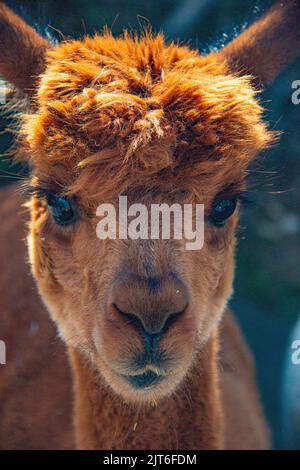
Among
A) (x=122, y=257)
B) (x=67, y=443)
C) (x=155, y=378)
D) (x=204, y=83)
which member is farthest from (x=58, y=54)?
(x=67, y=443)

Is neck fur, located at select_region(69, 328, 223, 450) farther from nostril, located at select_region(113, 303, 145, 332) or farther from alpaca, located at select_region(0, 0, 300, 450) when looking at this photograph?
nostril, located at select_region(113, 303, 145, 332)

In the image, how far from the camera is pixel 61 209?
2.72m

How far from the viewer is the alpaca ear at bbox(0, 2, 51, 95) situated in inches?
114

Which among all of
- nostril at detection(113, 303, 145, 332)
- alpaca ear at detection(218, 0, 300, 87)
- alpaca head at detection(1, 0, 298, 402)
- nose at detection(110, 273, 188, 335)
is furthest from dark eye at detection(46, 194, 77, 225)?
alpaca ear at detection(218, 0, 300, 87)

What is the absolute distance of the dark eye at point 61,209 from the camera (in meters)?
2.70

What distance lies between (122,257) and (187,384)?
861mm

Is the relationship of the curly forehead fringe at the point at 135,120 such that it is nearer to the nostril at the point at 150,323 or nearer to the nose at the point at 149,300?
the nose at the point at 149,300


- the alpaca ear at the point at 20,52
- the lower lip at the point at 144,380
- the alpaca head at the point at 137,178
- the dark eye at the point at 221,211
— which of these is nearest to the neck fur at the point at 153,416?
the alpaca head at the point at 137,178

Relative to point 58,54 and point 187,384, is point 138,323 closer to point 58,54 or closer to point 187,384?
point 187,384

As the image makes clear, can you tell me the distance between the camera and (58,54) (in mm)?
2840

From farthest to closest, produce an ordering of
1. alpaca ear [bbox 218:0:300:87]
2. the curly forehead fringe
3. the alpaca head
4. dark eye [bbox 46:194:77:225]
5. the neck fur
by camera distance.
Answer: alpaca ear [bbox 218:0:300:87] < the neck fur < dark eye [bbox 46:194:77:225] < the curly forehead fringe < the alpaca head

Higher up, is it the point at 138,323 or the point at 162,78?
the point at 162,78

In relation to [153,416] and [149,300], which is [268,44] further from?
[153,416]

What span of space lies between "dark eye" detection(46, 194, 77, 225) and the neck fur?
28.6 inches
